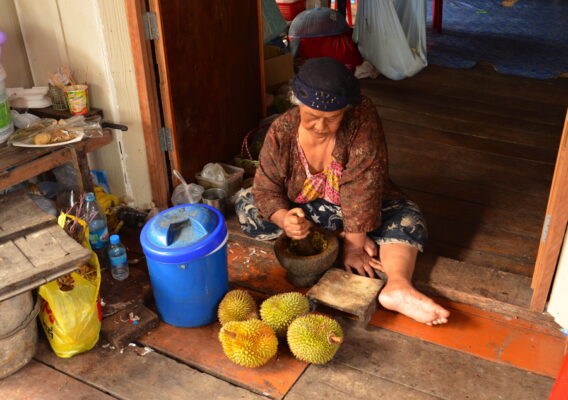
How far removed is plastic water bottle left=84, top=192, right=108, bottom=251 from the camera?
8.37 ft

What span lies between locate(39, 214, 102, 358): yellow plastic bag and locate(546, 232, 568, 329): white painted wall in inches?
66.8

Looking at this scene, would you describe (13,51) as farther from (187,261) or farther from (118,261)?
(187,261)

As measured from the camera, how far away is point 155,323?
7.50ft

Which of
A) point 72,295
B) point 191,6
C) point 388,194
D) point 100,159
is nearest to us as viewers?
point 72,295

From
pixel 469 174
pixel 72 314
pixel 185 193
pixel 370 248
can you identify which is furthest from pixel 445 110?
pixel 72 314

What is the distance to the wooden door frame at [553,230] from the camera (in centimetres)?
197

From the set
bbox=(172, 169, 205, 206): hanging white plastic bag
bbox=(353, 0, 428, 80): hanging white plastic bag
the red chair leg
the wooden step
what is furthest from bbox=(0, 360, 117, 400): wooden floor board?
the red chair leg

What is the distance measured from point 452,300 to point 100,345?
4.67 ft

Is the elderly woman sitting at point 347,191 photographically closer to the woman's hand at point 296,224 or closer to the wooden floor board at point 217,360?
the woman's hand at point 296,224

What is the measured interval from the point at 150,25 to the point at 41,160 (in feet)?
2.53

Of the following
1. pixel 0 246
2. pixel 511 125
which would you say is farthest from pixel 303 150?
pixel 511 125

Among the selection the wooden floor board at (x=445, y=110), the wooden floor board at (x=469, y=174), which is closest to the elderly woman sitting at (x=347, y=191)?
the wooden floor board at (x=469, y=174)

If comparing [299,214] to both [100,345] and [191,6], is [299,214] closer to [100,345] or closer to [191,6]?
[100,345]

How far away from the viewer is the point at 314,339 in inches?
77.6
